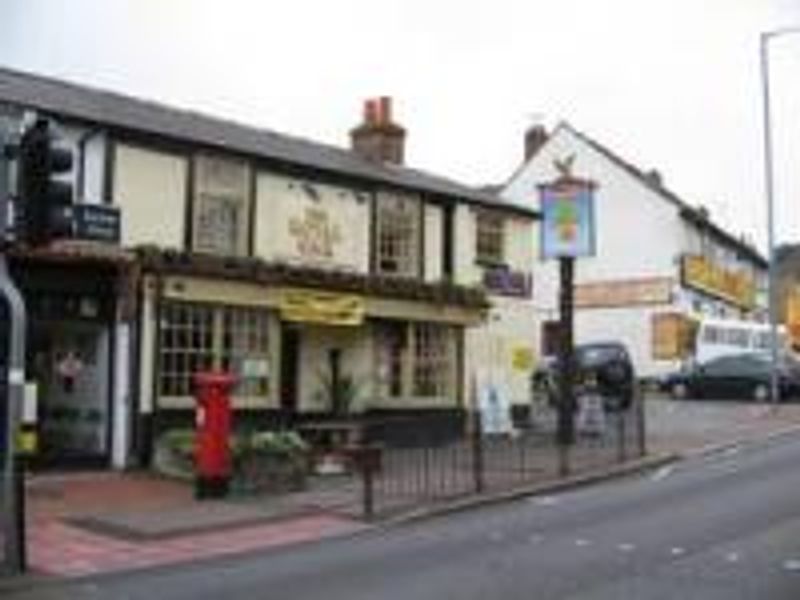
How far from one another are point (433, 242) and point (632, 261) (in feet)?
84.4

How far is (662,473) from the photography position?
24.5 meters

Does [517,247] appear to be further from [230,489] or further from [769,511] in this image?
[769,511]

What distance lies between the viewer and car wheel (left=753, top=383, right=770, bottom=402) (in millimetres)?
44500

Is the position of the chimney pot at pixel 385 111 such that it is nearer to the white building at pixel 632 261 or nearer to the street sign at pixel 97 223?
the street sign at pixel 97 223

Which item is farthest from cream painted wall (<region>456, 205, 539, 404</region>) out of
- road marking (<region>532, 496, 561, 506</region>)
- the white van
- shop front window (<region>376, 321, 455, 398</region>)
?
the white van

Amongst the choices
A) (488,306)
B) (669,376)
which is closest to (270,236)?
(488,306)

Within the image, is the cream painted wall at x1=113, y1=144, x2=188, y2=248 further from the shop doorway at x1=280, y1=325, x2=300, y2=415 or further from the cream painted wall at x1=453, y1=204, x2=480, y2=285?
the cream painted wall at x1=453, y1=204, x2=480, y2=285

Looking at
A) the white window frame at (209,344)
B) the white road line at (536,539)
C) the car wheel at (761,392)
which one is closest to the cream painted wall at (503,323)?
the white window frame at (209,344)

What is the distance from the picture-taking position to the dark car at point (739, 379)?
44625mm

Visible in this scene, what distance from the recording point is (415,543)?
16984 mm

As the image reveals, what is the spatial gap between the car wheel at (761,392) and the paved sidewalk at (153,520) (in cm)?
2157

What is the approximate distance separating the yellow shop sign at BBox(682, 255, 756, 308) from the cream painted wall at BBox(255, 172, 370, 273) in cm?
2723

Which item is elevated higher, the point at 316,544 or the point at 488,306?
the point at 488,306

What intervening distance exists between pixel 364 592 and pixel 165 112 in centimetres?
1700
